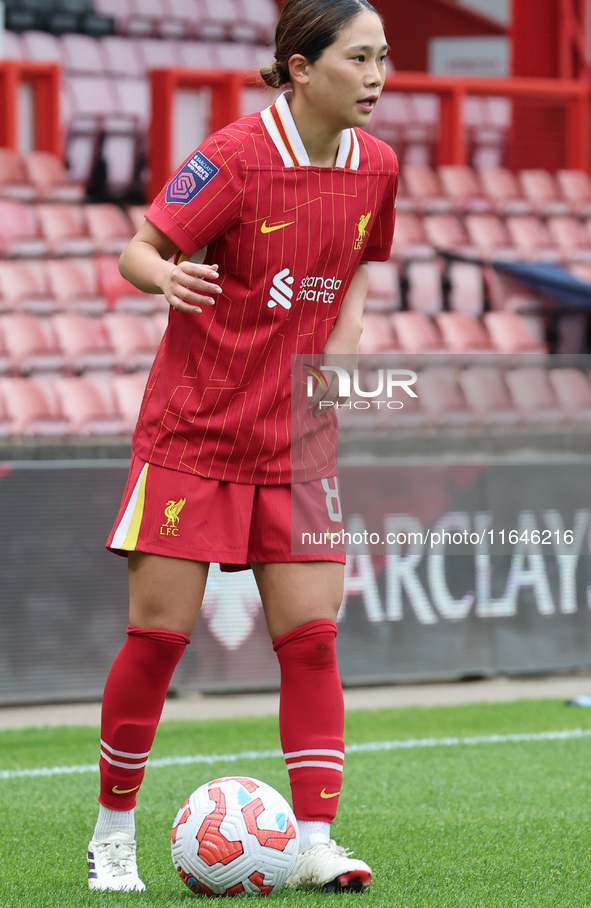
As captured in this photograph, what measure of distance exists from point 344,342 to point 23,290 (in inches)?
272

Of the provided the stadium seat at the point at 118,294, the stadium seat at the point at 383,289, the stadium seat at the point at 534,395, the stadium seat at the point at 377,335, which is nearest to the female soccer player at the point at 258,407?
the stadium seat at the point at 534,395

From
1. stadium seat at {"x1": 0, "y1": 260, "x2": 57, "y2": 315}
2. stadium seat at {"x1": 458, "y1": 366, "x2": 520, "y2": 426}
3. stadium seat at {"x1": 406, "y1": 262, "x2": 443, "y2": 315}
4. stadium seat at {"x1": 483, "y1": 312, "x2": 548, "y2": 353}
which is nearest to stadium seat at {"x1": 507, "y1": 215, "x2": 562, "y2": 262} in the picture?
stadium seat at {"x1": 483, "y1": 312, "x2": 548, "y2": 353}

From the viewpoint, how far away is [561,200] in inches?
489

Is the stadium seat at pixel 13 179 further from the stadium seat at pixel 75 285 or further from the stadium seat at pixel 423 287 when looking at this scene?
the stadium seat at pixel 423 287

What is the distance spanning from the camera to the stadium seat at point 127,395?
808 cm

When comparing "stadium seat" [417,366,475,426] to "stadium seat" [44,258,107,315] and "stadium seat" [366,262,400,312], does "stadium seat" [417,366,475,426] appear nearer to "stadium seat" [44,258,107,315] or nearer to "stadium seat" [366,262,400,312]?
"stadium seat" [366,262,400,312]

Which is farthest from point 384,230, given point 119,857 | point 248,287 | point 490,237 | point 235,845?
point 490,237

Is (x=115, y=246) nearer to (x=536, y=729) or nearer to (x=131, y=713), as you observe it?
(x=536, y=729)

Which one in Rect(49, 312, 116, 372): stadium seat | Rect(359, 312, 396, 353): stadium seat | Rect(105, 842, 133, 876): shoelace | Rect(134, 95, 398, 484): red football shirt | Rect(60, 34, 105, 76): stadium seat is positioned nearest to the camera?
Rect(134, 95, 398, 484): red football shirt

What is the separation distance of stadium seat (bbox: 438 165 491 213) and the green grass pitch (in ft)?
22.6

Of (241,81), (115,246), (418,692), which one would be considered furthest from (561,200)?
(418,692)

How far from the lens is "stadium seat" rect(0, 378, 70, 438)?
25.5 feet

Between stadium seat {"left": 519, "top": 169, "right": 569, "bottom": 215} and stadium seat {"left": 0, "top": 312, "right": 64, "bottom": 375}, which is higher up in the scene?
stadium seat {"left": 519, "top": 169, "right": 569, "bottom": 215}

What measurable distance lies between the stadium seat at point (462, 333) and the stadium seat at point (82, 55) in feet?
15.0
